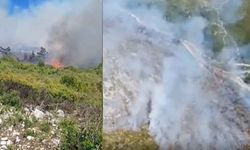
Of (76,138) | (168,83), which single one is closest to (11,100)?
(76,138)

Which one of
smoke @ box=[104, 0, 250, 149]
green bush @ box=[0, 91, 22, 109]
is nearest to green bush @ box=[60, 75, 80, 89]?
smoke @ box=[104, 0, 250, 149]

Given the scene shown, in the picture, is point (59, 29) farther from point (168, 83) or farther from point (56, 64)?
point (168, 83)

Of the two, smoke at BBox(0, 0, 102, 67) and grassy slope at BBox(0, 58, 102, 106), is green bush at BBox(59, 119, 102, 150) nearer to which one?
grassy slope at BBox(0, 58, 102, 106)

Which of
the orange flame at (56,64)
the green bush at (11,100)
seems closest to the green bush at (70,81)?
the orange flame at (56,64)

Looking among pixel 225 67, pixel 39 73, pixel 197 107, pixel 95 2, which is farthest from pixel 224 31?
pixel 39 73

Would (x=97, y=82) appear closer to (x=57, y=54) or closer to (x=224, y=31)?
(x=57, y=54)

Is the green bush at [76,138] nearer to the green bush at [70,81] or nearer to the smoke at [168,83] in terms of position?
the smoke at [168,83]
